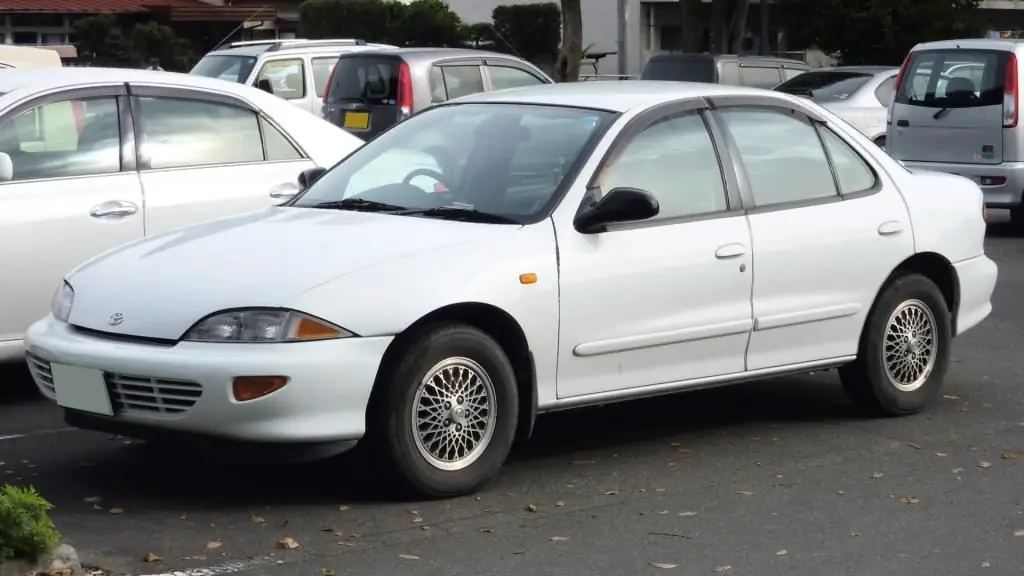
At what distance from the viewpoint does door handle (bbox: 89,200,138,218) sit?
328 inches

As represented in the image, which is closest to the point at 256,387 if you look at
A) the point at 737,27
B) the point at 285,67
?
the point at 285,67

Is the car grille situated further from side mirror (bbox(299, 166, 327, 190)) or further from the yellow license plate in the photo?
the yellow license plate

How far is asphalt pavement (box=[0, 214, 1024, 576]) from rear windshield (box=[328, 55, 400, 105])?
10.5 meters

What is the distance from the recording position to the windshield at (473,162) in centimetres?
696

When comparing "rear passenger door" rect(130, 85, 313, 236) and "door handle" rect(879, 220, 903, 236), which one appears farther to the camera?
"rear passenger door" rect(130, 85, 313, 236)

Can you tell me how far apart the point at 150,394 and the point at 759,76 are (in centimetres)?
1812

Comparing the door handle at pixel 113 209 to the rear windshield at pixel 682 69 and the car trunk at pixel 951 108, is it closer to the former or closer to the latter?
the car trunk at pixel 951 108

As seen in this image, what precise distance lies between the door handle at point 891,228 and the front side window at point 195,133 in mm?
3259

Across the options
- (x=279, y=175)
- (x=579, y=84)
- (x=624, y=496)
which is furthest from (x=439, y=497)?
(x=279, y=175)

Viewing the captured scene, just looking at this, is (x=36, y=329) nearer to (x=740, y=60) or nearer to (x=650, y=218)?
(x=650, y=218)

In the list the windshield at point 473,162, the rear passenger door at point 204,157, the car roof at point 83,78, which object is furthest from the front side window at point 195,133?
the windshield at point 473,162

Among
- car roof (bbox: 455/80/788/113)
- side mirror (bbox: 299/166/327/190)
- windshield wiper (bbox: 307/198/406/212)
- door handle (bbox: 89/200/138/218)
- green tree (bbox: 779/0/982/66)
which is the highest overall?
car roof (bbox: 455/80/788/113)

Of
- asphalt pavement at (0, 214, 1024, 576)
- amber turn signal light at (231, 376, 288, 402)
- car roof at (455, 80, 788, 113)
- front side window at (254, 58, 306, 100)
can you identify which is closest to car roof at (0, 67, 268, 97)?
asphalt pavement at (0, 214, 1024, 576)

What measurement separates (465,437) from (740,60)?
57.1 feet
